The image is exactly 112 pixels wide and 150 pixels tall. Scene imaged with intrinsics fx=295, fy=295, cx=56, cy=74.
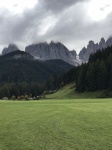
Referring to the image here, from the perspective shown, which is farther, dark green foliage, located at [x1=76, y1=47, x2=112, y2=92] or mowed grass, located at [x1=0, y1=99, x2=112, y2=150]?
dark green foliage, located at [x1=76, y1=47, x2=112, y2=92]

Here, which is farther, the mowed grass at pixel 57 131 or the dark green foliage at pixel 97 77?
the dark green foliage at pixel 97 77

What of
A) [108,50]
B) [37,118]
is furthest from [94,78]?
[37,118]

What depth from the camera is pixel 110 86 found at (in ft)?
417

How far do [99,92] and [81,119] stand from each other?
102m

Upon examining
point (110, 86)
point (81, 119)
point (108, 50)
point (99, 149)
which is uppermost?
point (108, 50)

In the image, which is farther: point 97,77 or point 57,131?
point 97,77

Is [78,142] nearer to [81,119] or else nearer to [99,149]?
[99,149]

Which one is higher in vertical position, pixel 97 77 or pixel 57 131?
pixel 97 77

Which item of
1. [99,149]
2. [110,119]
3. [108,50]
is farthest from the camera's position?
[108,50]

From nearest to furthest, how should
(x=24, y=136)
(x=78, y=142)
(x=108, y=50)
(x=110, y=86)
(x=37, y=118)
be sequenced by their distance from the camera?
1. (x=78, y=142)
2. (x=24, y=136)
3. (x=37, y=118)
4. (x=110, y=86)
5. (x=108, y=50)

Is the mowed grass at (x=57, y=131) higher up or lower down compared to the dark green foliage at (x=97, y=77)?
lower down

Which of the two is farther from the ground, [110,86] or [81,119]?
[110,86]

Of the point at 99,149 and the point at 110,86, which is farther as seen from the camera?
the point at 110,86

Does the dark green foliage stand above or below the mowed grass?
above
